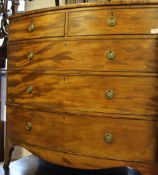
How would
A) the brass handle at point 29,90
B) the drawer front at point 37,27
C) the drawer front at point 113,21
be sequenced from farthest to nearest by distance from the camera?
the brass handle at point 29,90 → the drawer front at point 37,27 → the drawer front at point 113,21

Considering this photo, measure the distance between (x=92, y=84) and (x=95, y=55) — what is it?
0.49ft

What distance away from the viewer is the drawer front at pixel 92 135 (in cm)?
143

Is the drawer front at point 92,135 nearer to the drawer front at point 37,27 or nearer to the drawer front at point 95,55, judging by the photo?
the drawer front at point 95,55

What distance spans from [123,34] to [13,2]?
1.31 m

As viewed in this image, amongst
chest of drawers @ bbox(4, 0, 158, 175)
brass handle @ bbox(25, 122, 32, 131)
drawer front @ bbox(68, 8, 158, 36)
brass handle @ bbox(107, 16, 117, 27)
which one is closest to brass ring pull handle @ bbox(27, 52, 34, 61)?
chest of drawers @ bbox(4, 0, 158, 175)

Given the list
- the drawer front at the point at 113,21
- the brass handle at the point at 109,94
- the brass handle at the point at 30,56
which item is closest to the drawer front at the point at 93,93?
the brass handle at the point at 109,94

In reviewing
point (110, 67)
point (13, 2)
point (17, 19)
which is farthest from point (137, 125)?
point (13, 2)

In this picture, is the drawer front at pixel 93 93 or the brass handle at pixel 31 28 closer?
the drawer front at pixel 93 93

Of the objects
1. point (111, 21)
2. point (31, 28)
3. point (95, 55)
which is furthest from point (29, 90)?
point (111, 21)

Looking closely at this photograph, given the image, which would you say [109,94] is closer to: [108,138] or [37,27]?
[108,138]

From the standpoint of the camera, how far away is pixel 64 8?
5.13ft

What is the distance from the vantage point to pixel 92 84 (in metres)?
1.50

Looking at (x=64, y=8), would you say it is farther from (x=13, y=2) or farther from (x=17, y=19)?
(x=13, y=2)

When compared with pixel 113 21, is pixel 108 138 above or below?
below
